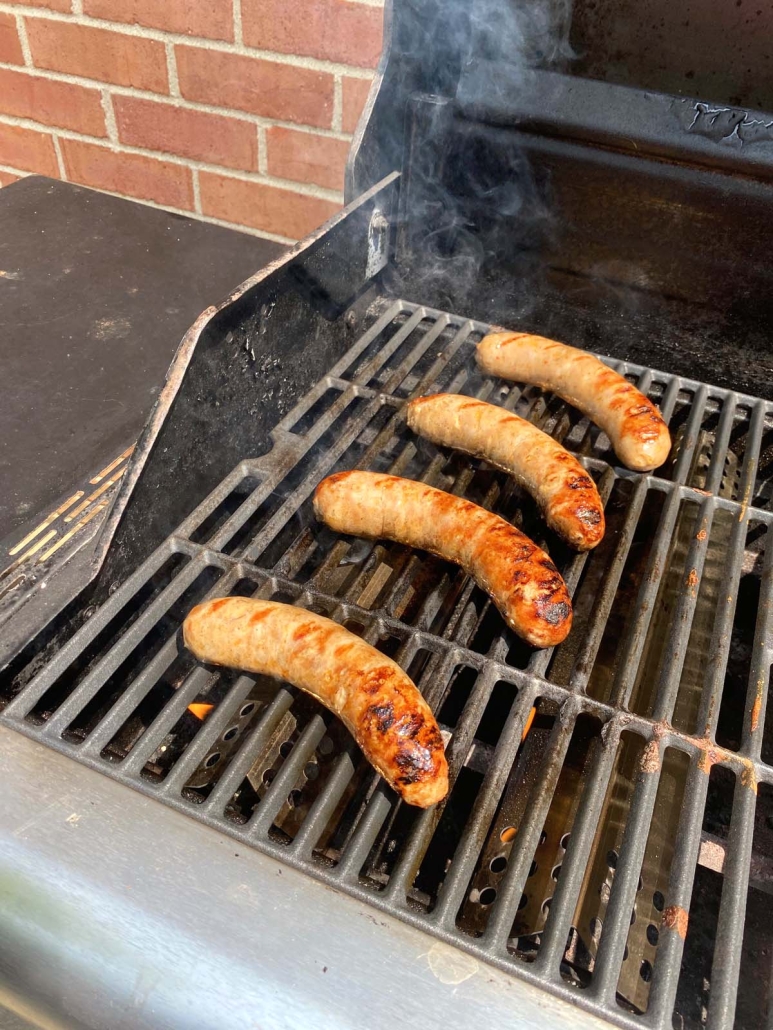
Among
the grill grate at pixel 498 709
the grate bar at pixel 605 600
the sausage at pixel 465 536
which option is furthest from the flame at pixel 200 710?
the grate bar at pixel 605 600

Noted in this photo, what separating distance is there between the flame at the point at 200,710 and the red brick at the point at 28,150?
3.54m

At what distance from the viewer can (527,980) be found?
38.5 inches

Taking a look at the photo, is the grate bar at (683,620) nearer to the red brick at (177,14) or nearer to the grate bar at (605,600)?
the grate bar at (605,600)

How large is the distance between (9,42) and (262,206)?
4.85 ft

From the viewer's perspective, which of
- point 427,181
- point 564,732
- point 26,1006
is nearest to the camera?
point 26,1006

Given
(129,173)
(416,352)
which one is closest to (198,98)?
(129,173)

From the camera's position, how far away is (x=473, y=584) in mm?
1626

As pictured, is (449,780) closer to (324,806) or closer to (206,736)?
(324,806)

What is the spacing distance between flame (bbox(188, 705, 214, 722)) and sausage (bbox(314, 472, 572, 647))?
46cm

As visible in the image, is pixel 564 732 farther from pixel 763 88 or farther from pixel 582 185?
pixel 763 88

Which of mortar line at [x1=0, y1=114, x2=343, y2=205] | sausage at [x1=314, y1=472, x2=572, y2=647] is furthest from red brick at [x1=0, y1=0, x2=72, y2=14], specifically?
sausage at [x1=314, y1=472, x2=572, y2=647]

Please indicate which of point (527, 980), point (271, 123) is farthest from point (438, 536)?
point (271, 123)

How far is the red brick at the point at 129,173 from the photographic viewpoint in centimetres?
370

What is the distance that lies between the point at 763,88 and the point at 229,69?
7.17 ft
